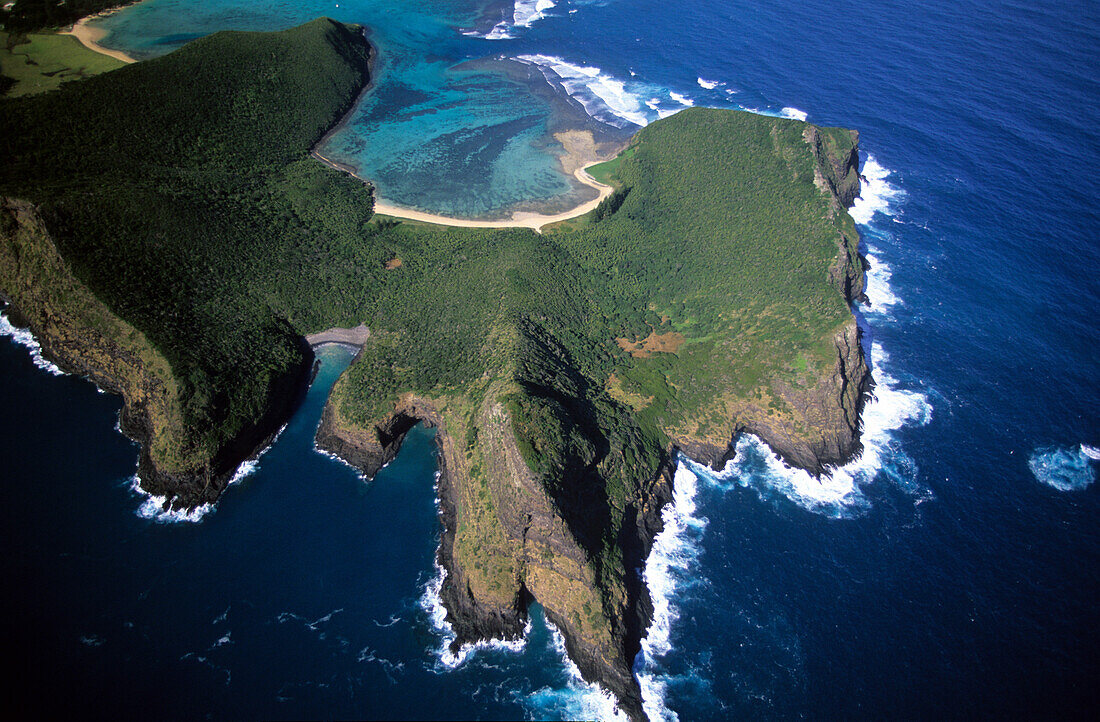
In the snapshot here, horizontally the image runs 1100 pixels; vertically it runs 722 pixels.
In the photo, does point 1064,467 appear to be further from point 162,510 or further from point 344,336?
point 162,510

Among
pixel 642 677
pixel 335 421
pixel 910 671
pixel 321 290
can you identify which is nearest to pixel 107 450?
pixel 335 421

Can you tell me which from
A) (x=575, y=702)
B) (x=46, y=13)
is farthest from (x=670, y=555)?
(x=46, y=13)

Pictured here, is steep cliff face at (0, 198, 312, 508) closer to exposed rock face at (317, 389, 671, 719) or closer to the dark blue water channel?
the dark blue water channel

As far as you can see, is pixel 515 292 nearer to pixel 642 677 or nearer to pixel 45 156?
pixel 642 677

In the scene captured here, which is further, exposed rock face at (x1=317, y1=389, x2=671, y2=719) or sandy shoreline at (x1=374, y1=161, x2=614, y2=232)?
sandy shoreline at (x1=374, y1=161, x2=614, y2=232)

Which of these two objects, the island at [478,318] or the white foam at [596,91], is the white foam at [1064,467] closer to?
the island at [478,318]

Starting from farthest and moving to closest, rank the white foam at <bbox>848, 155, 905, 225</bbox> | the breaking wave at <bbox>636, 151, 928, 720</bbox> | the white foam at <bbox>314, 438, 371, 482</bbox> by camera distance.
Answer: the white foam at <bbox>848, 155, 905, 225</bbox>
the white foam at <bbox>314, 438, 371, 482</bbox>
the breaking wave at <bbox>636, 151, 928, 720</bbox>

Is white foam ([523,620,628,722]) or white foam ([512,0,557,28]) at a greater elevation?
white foam ([512,0,557,28])

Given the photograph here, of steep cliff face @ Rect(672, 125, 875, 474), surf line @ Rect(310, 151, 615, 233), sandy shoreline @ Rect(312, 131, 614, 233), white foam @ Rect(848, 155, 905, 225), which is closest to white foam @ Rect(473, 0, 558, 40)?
sandy shoreline @ Rect(312, 131, 614, 233)
